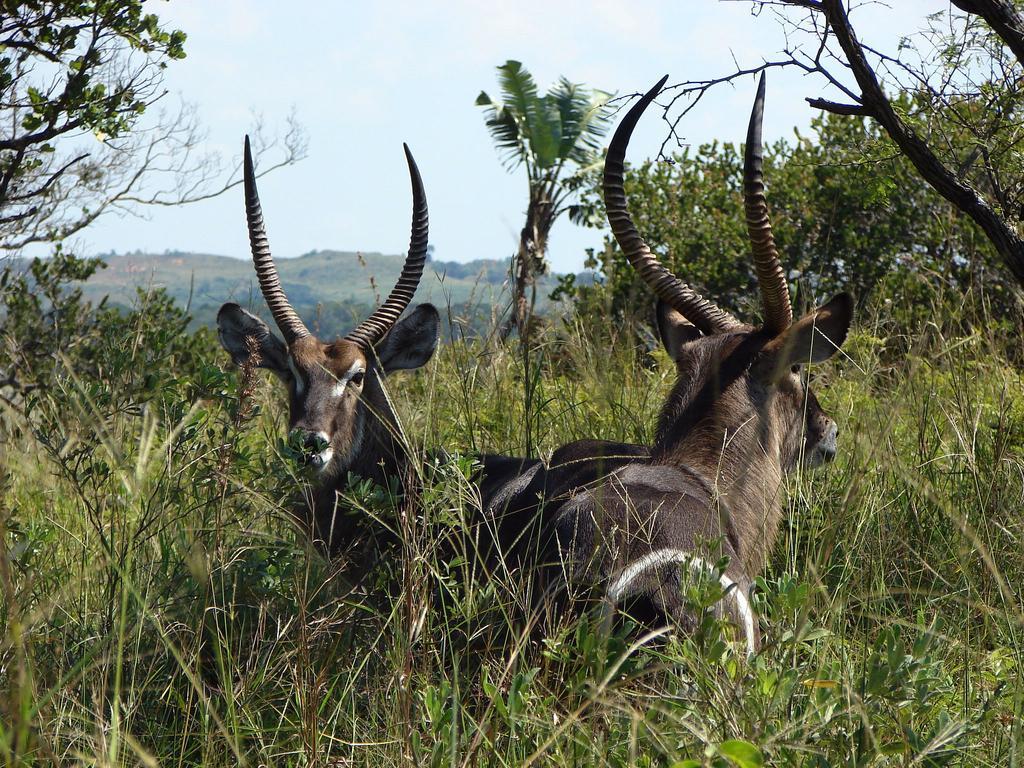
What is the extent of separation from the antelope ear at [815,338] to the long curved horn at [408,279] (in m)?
1.83

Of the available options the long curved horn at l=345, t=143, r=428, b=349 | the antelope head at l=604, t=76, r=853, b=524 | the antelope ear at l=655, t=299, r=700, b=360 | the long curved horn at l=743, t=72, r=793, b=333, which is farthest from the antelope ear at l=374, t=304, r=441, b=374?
the long curved horn at l=743, t=72, r=793, b=333

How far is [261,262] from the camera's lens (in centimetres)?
535

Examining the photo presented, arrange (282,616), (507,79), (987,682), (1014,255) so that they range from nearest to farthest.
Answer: (987,682) < (282,616) < (1014,255) < (507,79)

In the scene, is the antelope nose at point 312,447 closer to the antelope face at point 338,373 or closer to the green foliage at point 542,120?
the antelope face at point 338,373

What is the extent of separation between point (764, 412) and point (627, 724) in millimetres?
1787

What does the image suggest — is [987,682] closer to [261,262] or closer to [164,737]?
[164,737]

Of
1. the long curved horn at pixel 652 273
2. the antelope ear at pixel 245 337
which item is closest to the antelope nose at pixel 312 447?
the antelope ear at pixel 245 337

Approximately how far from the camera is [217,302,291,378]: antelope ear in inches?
200

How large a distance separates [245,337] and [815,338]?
8.35 feet

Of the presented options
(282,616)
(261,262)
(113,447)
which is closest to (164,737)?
(282,616)

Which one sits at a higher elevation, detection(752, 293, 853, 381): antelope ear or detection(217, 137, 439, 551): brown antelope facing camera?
detection(752, 293, 853, 381): antelope ear

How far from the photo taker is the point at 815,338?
4.21 metres

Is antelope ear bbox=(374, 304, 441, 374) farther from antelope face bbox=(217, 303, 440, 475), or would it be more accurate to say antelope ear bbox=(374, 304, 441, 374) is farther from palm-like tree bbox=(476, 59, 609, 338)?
palm-like tree bbox=(476, 59, 609, 338)

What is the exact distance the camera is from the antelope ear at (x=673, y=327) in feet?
15.5
